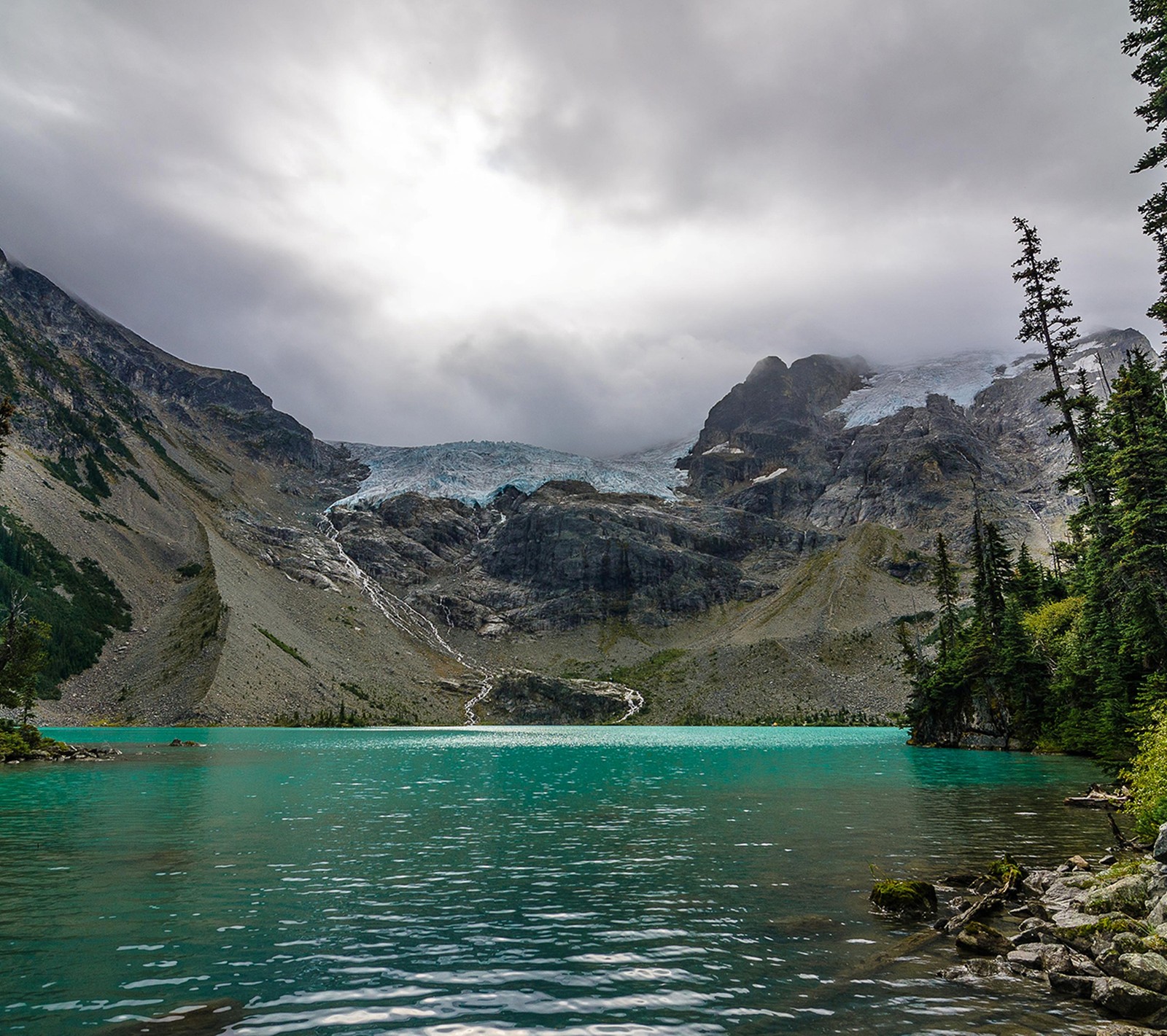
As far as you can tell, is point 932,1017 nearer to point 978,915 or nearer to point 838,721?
point 978,915

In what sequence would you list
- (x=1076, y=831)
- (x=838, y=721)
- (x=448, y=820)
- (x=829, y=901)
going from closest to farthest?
1. (x=829, y=901)
2. (x=1076, y=831)
3. (x=448, y=820)
4. (x=838, y=721)

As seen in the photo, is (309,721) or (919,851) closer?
(919,851)

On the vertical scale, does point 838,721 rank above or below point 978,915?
below

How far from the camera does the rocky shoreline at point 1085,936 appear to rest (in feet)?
42.1

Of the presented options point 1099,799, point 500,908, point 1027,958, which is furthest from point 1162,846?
point 1099,799

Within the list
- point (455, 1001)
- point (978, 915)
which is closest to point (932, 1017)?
point (978, 915)

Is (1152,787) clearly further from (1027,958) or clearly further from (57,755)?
(57,755)

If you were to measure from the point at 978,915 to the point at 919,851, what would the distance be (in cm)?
876

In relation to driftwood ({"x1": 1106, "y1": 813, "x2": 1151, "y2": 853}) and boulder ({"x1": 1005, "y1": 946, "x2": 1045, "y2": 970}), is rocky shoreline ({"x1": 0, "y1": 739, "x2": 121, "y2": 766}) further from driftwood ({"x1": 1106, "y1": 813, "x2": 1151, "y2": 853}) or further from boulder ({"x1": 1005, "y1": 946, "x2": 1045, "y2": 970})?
driftwood ({"x1": 1106, "y1": 813, "x2": 1151, "y2": 853})

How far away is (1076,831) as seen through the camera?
2895cm

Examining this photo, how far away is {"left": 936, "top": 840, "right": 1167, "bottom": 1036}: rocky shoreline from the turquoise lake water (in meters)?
0.72

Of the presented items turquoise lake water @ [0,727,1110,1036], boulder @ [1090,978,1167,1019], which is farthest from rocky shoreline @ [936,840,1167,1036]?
turquoise lake water @ [0,727,1110,1036]

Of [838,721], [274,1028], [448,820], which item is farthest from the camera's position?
[838,721]

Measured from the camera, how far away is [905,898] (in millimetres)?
18656
